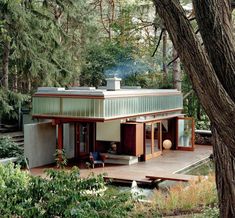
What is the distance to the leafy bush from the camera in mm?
4758

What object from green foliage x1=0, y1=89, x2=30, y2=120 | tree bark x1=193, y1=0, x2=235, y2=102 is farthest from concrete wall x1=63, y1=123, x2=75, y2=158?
tree bark x1=193, y1=0, x2=235, y2=102

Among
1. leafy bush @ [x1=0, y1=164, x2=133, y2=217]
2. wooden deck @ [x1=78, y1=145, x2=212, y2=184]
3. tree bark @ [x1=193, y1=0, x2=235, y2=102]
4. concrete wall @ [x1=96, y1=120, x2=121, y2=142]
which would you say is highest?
tree bark @ [x1=193, y1=0, x2=235, y2=102]

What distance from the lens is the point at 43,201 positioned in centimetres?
513

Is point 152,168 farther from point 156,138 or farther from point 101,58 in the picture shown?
point 101,58

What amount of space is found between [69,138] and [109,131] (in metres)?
1.44

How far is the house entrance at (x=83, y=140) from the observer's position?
1648 cm

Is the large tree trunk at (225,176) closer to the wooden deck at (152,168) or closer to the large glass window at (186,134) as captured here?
the wooden deck at (152,168)

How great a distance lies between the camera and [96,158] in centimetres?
1513

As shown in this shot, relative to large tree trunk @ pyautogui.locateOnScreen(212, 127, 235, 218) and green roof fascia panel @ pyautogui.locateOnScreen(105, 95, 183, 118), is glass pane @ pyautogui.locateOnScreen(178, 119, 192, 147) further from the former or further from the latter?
large tree trunk @ pyautogui.locateOnScreen(212, 127, 235, 218)

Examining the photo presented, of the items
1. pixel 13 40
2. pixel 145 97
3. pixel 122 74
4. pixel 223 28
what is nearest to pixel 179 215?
pixel 223 28

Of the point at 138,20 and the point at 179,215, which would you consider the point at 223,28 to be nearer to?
the point at 179,215

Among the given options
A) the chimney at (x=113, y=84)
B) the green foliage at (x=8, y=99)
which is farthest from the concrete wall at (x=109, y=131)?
the green foliage at (x=8, y=99)

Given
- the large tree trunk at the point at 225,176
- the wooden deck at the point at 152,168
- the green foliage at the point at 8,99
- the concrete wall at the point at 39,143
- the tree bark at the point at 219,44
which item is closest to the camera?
the tree bark at the point at 219,44

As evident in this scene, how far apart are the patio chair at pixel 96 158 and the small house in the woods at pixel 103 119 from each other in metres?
0.58
